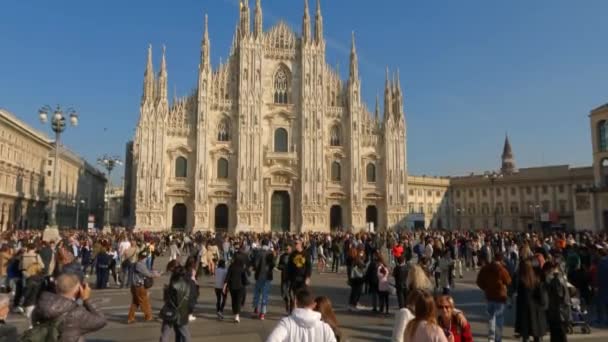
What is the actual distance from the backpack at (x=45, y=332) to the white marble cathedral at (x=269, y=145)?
41.1 metres

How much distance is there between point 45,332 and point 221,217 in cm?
4337

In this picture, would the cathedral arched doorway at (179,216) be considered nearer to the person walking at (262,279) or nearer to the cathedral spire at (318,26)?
the cathedral spire at (318,26)

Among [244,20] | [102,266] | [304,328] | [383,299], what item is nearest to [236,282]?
[383,299]

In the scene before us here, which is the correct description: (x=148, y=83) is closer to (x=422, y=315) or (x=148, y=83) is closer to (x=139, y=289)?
(x=139, y=289)

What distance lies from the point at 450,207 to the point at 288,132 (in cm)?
3975

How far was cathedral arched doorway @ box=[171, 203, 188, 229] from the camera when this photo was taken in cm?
4544

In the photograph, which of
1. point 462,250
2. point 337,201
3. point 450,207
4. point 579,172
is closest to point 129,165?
point 337,201

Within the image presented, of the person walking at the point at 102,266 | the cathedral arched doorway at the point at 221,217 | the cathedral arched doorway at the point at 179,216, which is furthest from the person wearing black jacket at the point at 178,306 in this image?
the cathedral arched doorway at the point at 221,217

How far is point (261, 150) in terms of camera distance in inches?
1843

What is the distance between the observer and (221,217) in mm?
46531

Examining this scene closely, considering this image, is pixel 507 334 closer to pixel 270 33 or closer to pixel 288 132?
pixel 288 132

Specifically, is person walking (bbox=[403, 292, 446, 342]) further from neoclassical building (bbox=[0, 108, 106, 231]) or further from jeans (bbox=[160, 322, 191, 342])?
neoclassical building (bbox=[0, 108, 106, 231])

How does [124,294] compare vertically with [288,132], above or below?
below

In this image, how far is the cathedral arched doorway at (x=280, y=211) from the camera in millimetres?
47938
